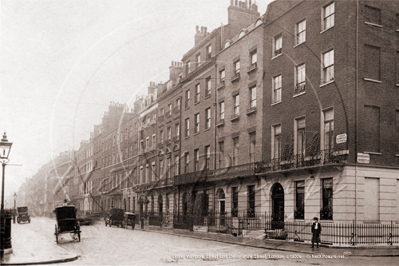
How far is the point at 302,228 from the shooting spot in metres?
25.6

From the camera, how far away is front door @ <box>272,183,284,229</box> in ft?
93.0

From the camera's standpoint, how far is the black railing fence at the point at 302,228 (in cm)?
2249

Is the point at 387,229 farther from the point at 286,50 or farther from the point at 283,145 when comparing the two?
the point at 286,50

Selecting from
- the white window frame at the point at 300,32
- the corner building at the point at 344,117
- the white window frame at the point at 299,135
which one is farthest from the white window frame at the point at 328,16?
the white window frame at the point at 299,135

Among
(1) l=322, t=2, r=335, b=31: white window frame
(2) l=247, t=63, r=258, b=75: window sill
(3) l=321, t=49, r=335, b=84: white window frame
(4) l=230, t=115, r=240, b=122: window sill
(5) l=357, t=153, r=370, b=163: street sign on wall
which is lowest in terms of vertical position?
(5) l=357, t=153, r=370, b=163: street sign on wall

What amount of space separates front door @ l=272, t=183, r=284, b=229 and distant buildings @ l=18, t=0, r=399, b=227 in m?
0.07

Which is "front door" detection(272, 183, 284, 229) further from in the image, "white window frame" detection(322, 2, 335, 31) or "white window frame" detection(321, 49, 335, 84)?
"white window frame" detection(322, 2, 335, 31)

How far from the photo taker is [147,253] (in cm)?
1747

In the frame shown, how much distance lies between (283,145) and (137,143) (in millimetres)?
32427

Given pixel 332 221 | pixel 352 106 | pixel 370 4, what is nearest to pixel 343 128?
pixel 352 106

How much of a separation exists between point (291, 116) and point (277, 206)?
6.02 metres

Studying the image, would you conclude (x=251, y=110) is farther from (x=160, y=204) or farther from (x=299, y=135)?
(x=160, y=204)

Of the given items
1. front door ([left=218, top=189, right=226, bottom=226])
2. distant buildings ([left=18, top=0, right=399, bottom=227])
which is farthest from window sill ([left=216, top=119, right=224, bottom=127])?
front door ([left=218, top=189, right=226, bottom=226])

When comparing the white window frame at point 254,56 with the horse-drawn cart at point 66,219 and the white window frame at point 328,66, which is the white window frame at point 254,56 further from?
the horse-drawn cart at point 66,219
